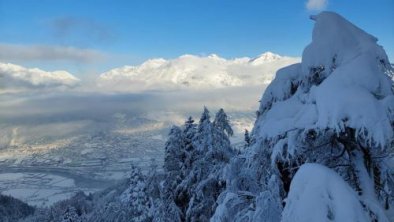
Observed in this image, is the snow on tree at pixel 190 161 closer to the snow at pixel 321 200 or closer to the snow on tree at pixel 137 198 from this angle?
the snow on tree at pixel 137 198

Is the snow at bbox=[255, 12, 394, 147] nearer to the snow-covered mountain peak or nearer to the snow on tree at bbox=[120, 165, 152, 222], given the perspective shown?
the snow-covered mountain peak

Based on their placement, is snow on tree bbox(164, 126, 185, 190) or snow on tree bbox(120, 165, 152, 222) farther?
snow on tree bbox(120, 165, 152, 222)

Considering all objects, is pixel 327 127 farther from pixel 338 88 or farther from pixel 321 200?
pixel 321 200

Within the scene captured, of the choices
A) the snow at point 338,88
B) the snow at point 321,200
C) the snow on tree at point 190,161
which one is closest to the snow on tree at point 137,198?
the snow on tree at point 190,161

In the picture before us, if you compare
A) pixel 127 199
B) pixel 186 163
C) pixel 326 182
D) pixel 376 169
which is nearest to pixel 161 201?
pixel 186 163

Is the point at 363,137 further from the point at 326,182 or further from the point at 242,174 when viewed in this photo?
the point at 242,174

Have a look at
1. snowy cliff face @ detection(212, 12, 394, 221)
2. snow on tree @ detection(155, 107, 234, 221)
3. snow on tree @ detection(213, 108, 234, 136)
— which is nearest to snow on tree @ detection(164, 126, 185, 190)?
snow on tree @ detection(155, 107, 234, 221)
